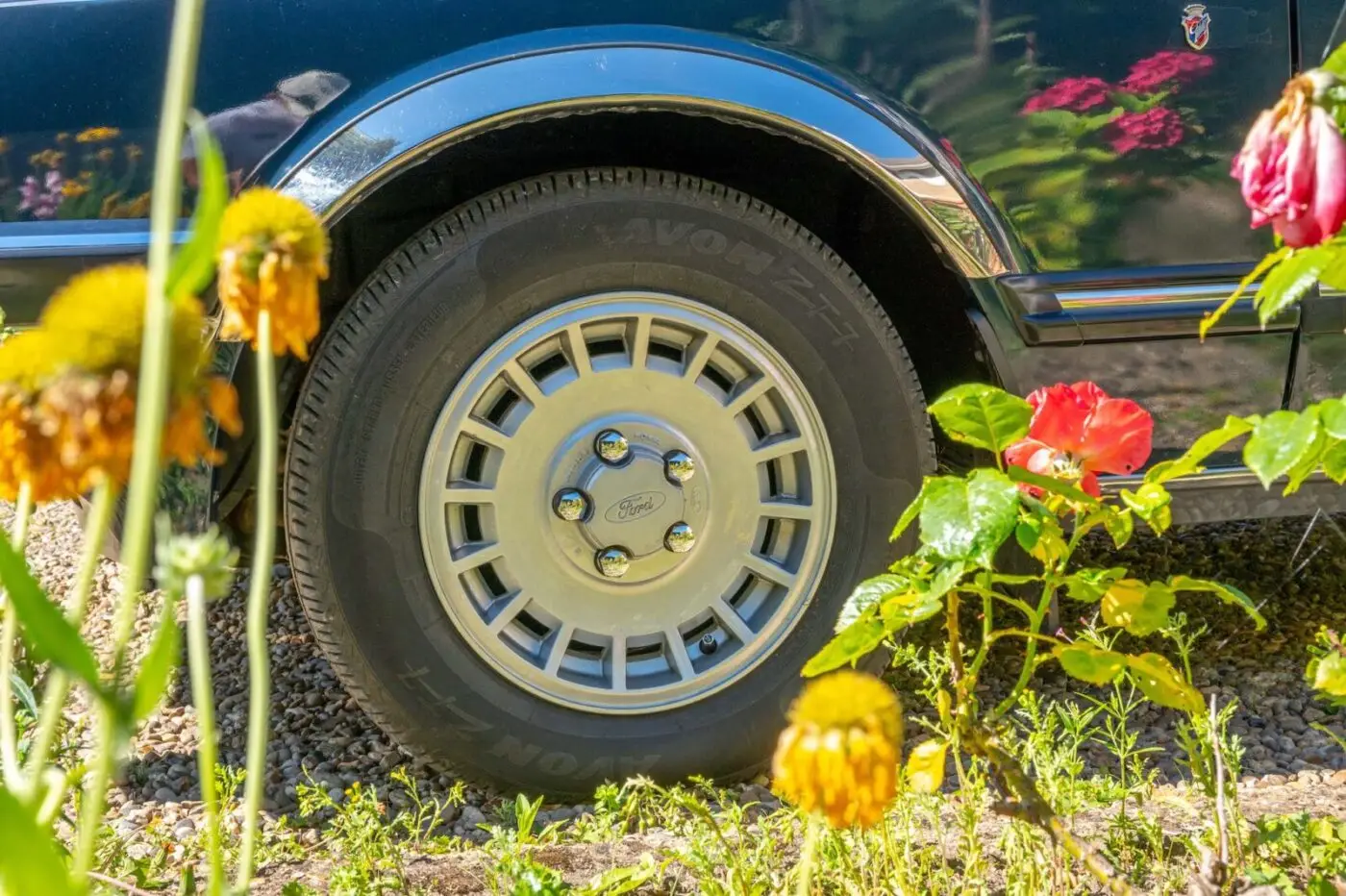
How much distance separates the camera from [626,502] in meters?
2.27

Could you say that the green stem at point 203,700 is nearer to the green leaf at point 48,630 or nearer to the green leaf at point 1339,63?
the green leaf at point 48,630

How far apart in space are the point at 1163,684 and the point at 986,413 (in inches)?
14.6

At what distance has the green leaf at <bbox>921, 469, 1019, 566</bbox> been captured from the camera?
47.9 inches

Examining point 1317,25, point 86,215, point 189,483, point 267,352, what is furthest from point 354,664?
point 1317,25

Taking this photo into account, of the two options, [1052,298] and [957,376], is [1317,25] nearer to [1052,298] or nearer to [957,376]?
[1052,298]

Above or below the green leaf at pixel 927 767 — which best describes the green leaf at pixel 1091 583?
above

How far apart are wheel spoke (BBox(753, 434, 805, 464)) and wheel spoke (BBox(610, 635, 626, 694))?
0.41 m

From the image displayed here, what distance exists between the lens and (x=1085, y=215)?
2.30 meters

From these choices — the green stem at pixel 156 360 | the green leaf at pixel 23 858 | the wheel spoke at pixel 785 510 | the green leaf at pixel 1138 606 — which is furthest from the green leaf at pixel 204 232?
the wheel spoke at pixel 785 510

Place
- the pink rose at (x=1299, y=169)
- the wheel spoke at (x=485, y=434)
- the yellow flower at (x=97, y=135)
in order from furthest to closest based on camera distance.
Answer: the wheel spoke at (x=485, y=434), the yellow flower at (x=97, y=135), the pink rose at (x=1299, y=169)

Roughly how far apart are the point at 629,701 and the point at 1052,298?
1035 millimetres

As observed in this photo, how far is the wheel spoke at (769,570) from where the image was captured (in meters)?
2.33

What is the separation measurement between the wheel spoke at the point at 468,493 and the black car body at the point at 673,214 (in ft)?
0.07

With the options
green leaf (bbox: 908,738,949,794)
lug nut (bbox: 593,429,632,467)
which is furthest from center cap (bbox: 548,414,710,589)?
green leaf (bbox: 908,738,949,794)
